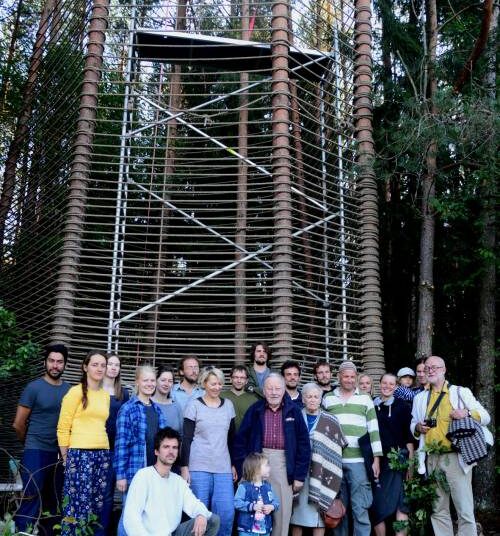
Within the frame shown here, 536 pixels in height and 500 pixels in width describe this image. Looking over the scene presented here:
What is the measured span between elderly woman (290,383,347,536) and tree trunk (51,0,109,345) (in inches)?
125

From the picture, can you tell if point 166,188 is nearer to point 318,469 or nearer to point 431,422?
point 318,469

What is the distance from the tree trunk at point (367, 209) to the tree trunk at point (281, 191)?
47.9 inches

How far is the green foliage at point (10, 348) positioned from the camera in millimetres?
6138

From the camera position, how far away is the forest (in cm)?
788

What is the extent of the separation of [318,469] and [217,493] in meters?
0.89

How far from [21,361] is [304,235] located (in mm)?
4236

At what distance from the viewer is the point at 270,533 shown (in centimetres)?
477

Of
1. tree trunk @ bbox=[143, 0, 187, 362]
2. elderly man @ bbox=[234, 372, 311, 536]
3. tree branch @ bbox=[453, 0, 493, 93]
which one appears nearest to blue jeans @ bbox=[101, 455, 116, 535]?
elderly man @ bbox=[234, 372, 311, 536]

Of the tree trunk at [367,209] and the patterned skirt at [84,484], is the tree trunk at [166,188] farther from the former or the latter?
the patterned skirt at [84,484]

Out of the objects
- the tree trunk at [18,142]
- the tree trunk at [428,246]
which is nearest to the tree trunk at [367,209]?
the tree trunk at [428,246]

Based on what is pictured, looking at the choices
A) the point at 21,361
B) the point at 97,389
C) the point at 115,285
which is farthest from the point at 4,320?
the point at 97,389

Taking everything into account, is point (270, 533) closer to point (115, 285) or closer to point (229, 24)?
point (115, 285)

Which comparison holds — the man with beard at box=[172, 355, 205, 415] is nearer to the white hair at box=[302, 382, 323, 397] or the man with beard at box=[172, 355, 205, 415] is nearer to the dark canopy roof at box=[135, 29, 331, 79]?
the white hair at box=[302, 382, 323, 397]

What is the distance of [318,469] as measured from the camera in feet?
17.0
